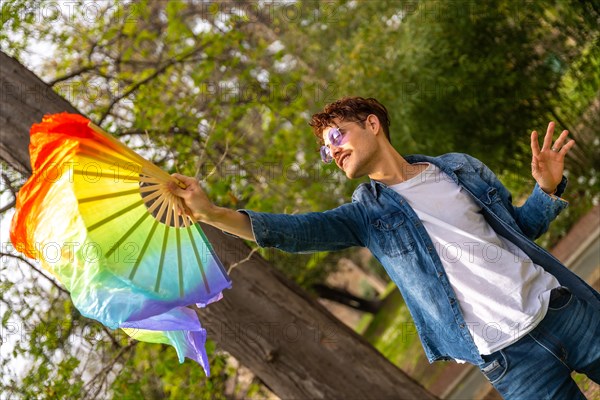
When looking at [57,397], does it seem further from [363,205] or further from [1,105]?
[363,205]

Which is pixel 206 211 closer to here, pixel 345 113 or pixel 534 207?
pixel 345 113

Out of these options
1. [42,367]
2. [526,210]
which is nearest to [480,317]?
[526,210]

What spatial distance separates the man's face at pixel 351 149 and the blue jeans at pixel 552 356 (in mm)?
853

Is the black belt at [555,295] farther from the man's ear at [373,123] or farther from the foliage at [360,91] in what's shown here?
the foliage at [360,91]

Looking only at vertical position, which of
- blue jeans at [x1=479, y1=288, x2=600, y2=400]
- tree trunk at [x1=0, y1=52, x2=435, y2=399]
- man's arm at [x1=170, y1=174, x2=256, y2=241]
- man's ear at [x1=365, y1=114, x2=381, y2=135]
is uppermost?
man's ear at [x1=365, y1=114, x2=381, y2=135]

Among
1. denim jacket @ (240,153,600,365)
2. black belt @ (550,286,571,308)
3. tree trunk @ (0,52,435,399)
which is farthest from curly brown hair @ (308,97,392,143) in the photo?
tree trunk @ (0,52,435,399)

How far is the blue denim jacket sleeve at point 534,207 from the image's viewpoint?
279 cm

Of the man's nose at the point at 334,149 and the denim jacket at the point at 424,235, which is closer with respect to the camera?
the denim jacket at the point at 424,235

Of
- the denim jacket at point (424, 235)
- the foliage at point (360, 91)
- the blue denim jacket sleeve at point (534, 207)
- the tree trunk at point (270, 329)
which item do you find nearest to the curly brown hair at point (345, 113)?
the denim jacket at point (424, 235)

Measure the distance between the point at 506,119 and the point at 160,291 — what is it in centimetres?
562

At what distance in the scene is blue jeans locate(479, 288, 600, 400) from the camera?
2.52 metres

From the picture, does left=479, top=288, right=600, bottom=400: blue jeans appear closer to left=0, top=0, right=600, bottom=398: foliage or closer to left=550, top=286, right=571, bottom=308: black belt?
left=550, top=286, right=571, bottom=308: black belt

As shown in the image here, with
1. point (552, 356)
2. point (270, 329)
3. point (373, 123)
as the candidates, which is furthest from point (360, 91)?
point (552, 356)

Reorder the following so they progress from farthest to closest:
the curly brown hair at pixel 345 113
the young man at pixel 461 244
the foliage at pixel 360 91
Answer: the foliage at pixel 360 91, the curly brown hair at pixel 345 113, the young man at pixel 461 244
